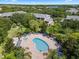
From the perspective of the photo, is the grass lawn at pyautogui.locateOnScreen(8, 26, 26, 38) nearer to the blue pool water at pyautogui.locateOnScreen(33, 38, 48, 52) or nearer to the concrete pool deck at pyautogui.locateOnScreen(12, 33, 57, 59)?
the concrete pool deck at pyautogui.locateOnScreen(12, 33, 57, 59)

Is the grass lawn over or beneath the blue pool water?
over

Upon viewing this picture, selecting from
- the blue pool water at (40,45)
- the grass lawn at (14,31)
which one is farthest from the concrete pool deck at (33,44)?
the grass lawn at (14,31)

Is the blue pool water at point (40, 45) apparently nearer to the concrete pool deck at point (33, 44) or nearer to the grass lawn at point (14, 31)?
the concrete pool deck at point (33, 44)

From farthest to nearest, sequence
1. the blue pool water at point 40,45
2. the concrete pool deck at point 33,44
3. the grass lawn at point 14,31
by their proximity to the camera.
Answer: the grass lawn at point 14,31, the blue pool water at point 40,45, the concrete pool deck at point 33,44

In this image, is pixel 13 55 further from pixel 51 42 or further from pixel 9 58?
pixel 51 42

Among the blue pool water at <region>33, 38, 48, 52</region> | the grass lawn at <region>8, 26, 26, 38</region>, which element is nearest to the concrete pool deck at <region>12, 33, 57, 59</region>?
the blue pool water at <region>33, 38, 48, 52</region>

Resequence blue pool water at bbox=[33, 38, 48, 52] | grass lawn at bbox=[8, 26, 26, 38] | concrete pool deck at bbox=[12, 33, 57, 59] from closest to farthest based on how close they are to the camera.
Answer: concrete pool deck at bbox=[12, 33, 57, 59], blue pool water at bbox=[33, 38, 48, 52], grass lawn at bbox=[8, 26, 26, 38]

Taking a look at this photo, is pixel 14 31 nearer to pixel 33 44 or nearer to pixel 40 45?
pixel 33 44

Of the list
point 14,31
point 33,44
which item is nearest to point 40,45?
point 33,44

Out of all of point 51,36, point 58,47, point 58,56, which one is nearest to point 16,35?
point 51,36
